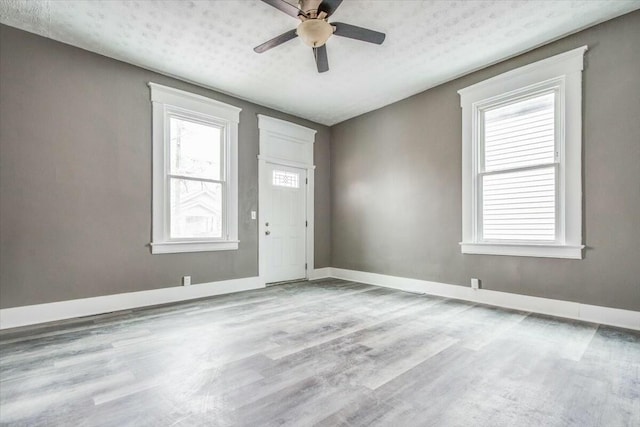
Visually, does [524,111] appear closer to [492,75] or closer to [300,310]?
[492,75]

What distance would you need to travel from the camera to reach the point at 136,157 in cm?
390

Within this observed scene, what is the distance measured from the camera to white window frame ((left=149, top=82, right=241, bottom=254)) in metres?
4.04

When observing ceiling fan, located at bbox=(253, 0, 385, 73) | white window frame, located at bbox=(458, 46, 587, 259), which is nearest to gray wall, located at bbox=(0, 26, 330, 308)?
ceiling fan, located at bbox=(253, 0, 385, 73)

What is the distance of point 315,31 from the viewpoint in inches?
111

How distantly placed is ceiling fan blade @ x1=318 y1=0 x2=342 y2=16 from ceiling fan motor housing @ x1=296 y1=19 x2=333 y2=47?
0.08m

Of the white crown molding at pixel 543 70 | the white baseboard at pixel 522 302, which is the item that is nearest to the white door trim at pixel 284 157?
the white baseboard at pixel 522 302

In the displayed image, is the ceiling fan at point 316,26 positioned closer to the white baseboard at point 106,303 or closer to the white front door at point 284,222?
the white front door at point 284,222

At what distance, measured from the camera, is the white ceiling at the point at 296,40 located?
9.48 ft

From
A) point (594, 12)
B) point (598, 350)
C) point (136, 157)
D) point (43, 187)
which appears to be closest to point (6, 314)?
point (43, 187)

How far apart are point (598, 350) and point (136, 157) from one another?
513 centimetres

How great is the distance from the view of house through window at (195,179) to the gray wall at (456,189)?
241 centimetres

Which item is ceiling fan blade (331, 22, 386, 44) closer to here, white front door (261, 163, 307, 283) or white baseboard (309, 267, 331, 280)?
white front door (261, 163, 307, 283)

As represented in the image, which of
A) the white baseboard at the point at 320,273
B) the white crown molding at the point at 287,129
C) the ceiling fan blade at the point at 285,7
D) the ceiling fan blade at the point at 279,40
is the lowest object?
the white baseboard at the point at 320,273

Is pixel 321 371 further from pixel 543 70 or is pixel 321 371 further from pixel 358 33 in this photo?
pixel 543 70
